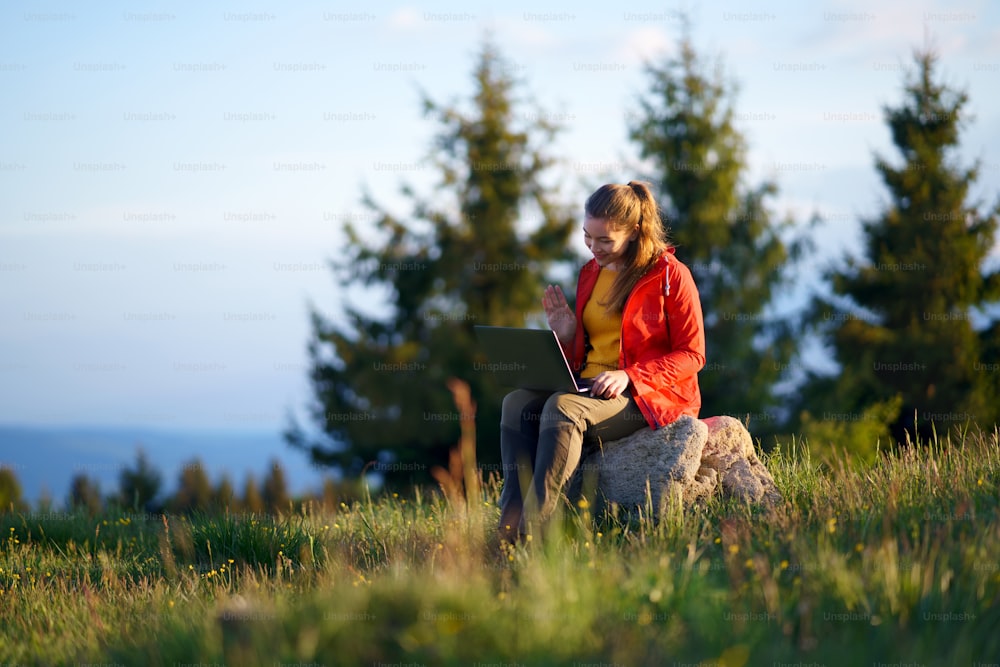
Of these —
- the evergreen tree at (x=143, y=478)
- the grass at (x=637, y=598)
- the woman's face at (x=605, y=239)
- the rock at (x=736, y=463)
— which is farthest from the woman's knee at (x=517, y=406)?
the evergreen tree at (x=143, y=478)

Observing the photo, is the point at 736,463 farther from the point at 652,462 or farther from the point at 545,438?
the point at 545,438

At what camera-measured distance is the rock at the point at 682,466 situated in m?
5.63

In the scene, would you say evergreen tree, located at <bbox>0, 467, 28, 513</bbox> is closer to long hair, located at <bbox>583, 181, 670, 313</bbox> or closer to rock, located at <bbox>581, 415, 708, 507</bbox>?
rock, located at <bbox>581, 415, 708, 507</bbox>

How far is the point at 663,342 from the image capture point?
19.8 feet

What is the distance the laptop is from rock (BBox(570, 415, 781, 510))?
51 cm

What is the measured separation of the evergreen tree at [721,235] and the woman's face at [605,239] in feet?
45.7

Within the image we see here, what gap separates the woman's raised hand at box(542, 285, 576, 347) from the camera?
6059 mm

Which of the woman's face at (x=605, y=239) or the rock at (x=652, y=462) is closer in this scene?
the rock at (x=652, y=462)

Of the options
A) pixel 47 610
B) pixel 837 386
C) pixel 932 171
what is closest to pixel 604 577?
pixel 47 610

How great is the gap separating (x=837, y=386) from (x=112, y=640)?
19142 millimetres

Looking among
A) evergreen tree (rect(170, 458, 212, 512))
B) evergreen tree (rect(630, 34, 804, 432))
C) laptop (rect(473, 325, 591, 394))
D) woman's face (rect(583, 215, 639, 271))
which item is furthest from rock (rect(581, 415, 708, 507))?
evergreen tree (rect(170, 458, 212, 512))

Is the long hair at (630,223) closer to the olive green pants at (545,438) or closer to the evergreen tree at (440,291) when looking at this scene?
the olive green pants at (545,438)

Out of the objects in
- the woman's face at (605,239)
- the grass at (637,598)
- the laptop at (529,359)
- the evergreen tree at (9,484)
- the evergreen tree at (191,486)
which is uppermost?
the woman's face at (605,239)

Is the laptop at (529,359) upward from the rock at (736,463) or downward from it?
upward
